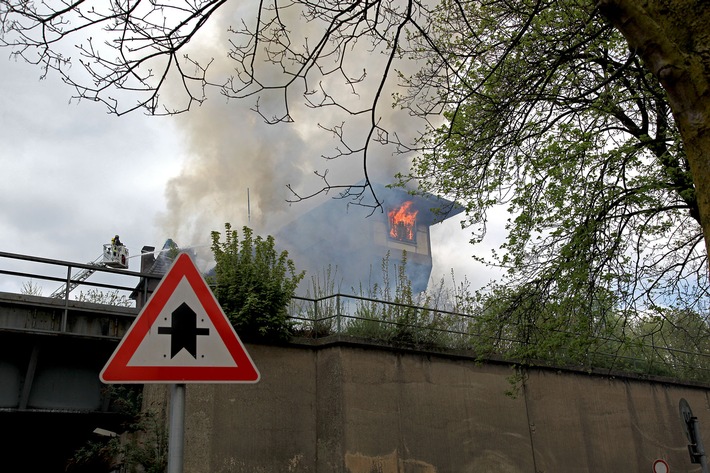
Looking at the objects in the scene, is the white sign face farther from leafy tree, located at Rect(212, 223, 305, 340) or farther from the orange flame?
the orange flame

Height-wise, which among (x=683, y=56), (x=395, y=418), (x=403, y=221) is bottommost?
(x=395, y=418)

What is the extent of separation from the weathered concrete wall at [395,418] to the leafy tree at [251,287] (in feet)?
1.60

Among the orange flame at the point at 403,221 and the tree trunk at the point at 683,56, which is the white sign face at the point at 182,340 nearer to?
the tree trunk at the point at 683,56

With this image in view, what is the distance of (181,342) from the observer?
3.71 meters

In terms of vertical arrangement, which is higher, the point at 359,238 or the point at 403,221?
the point at 403,221

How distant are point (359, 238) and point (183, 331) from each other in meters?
46.0

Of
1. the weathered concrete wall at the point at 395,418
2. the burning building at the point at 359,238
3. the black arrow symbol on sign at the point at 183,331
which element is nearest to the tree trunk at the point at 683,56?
the black arrow symbol on sign at the point at 183,331

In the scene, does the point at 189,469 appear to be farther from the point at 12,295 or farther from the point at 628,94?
the point at 628,94

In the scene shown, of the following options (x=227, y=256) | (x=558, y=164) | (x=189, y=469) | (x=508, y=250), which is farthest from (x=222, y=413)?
(x=558, y=164)

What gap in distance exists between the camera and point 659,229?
35.5 ft

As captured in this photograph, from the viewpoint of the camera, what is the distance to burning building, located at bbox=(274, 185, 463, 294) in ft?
144

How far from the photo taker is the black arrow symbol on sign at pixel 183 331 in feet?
12.1

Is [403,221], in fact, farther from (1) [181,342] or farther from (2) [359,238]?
(1) [181,342]

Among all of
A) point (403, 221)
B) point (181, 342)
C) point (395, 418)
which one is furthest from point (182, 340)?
point (403, 221)
